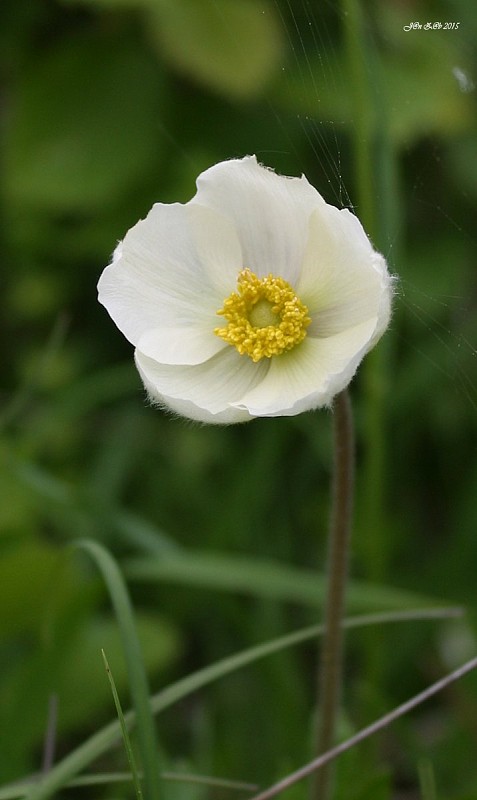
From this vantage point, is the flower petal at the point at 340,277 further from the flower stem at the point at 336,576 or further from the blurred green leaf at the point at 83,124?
the blurred green leaf at the point at 83,124

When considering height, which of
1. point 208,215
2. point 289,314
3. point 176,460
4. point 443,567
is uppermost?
point 208,215

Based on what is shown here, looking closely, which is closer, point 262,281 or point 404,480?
point 262,281

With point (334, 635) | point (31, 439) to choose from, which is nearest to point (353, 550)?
point (31, 439)

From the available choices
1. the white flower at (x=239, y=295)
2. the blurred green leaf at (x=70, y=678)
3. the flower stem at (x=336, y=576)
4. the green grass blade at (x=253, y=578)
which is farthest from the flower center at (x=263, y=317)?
the blurred green leaf at (x=70, y=678)

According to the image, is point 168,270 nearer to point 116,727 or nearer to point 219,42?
point 116,727

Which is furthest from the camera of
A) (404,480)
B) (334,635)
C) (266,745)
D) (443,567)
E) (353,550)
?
(404,480)

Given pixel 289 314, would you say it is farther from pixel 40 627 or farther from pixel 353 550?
pixel 353 550

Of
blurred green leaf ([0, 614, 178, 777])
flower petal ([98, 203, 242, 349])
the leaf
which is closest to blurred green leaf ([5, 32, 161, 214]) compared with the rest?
the leaf
